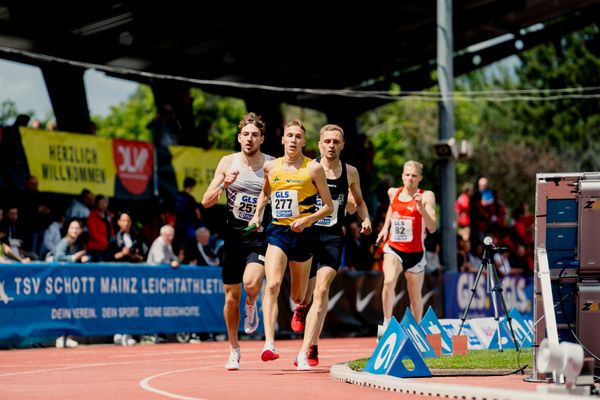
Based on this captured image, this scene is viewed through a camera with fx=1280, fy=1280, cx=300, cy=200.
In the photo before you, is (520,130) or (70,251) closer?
(70,251)

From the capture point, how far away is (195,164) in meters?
26.4

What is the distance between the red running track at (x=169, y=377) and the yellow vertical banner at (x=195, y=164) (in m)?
6.95

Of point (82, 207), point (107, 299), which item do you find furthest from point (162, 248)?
point (107, 299)

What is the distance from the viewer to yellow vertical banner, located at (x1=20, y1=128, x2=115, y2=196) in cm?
2225

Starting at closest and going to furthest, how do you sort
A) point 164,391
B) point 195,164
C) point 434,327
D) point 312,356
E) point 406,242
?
point 164,391 → point 312,356 → point 434,327 → point 406,242 → point 195,164

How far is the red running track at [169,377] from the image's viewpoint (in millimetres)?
10703

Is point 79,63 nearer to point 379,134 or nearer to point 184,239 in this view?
point 184,239

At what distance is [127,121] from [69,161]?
76586 millimetres

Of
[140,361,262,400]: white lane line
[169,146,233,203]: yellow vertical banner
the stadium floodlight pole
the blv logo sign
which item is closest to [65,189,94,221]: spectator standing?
the blv logo sign

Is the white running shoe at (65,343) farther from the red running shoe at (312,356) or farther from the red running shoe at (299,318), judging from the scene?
the red running shoe at (299,318)

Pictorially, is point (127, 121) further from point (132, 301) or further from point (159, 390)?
point (159, 390)

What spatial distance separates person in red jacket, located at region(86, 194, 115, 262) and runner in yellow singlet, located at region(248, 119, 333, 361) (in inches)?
348

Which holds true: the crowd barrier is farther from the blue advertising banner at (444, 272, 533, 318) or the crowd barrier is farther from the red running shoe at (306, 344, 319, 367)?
the red running shoe at (306, 344, 319, 367)

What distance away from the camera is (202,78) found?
31.0 meters
